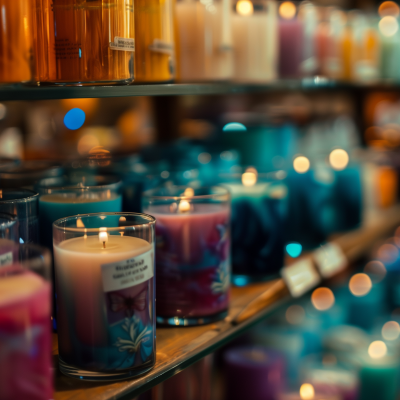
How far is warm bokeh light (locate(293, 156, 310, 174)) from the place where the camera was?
1211 mm

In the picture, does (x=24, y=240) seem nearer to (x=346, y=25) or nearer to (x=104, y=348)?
(x=104, y=348)

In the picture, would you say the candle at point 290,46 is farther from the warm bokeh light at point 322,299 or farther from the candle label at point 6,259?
the candle label at point 6,259

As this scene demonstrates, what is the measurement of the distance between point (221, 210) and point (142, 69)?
25 cm

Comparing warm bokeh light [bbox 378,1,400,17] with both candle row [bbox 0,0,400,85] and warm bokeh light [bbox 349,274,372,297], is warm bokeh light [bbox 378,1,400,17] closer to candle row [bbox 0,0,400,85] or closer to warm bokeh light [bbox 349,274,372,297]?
candle row [bbox 0,0,400,85]

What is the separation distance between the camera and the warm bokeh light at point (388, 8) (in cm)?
225

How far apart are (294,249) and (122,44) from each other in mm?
662

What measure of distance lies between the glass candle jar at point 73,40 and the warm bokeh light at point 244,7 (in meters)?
0.57

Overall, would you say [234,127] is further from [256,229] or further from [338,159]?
[256,229]

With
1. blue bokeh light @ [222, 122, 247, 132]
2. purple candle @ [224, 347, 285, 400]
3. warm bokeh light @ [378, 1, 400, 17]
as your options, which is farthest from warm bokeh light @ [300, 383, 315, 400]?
warm bokeh light @ [378, 1, 400, 17]

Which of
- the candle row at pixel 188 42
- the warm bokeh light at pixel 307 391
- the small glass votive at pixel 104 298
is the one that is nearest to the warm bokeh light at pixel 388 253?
the candle row at pixel 188 42

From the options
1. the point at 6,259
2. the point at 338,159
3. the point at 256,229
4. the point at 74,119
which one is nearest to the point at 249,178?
the point at 256,229

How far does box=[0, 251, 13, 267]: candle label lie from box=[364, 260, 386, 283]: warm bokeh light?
67.5 inches

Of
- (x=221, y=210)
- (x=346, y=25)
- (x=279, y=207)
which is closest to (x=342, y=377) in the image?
(x=279, y=207)

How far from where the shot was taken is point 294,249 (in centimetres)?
116
